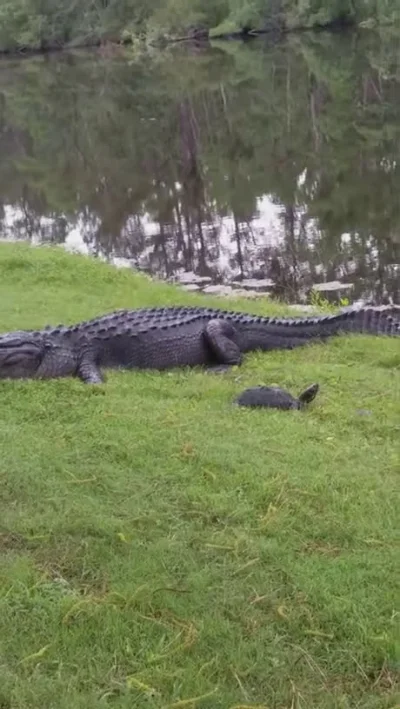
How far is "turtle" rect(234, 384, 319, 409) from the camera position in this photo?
19.3 ft

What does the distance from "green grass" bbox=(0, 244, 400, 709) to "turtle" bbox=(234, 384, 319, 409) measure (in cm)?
12

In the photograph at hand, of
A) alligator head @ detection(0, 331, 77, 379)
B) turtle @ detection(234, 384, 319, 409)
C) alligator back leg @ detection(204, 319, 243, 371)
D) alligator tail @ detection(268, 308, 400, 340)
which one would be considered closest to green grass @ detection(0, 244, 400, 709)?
turtle @ detection(234, 384, 319, 409)

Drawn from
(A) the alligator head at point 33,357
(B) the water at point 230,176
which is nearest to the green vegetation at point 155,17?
(B) the water at point 230,176

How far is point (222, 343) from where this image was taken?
740cm

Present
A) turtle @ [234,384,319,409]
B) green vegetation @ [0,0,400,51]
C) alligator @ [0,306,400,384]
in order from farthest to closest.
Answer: green vegetation @ [0,0,400,51], alligator @ [0,306,400,384], turtle @ [234,384,319,409]

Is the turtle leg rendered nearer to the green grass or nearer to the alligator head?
the green grass

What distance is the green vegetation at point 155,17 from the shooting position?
1950 inches

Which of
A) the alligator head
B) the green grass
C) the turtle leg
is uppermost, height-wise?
the alligator head

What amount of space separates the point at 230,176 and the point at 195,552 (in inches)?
624

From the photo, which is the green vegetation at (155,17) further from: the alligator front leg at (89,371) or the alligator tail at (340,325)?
the alligator front leg at (89,371)

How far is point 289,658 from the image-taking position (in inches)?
129

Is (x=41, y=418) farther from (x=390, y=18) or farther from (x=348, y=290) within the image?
(x=390, y=18)

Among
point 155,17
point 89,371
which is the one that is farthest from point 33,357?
point 155,17

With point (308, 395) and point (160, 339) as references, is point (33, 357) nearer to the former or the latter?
point (160, 339)
